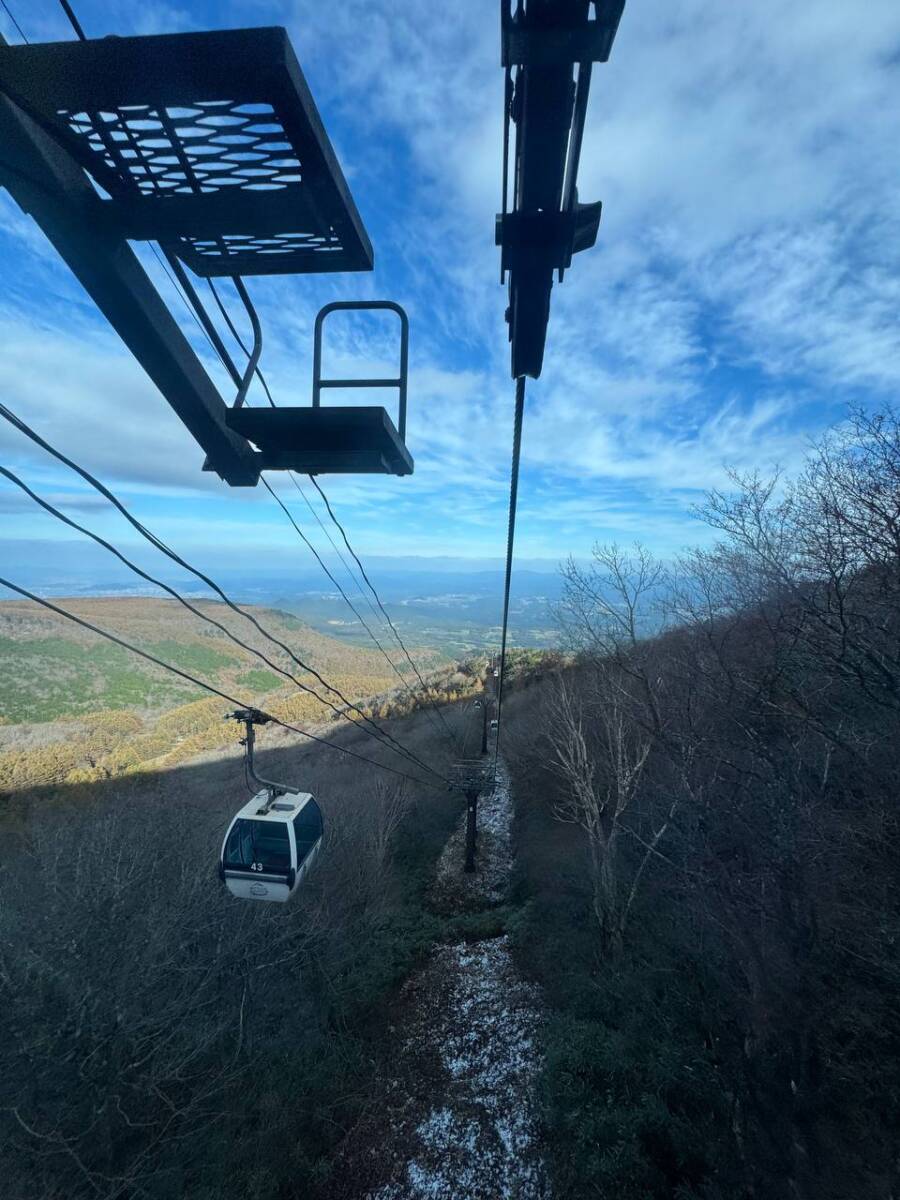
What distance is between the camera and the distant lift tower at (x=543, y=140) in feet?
4.25

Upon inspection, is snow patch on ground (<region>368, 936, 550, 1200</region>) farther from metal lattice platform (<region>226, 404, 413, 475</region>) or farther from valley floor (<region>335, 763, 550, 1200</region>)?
metal lattice platform (<region>226, 404, 413, 475</region>)

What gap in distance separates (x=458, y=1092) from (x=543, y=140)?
13826 mm

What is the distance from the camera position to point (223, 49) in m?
1.41

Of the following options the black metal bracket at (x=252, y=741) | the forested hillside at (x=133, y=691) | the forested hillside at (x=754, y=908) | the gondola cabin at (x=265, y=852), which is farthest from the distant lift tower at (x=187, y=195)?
the forested hillside at (x=133, y=691)

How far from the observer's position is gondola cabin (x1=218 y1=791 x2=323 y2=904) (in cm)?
777

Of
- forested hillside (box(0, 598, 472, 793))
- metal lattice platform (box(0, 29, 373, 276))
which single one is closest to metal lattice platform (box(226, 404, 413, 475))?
metal lattice platform (box(0, 29, 373, 276))

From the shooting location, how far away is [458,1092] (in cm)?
966

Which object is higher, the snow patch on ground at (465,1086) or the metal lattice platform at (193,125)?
the metal lattice platform at (193,125)

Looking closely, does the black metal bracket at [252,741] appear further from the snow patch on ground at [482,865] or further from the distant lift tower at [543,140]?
the snow patch on ground at [482,865]

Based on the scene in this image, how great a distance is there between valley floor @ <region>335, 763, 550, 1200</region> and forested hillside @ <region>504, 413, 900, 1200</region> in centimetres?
75

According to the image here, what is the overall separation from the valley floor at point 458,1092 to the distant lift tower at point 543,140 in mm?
12441

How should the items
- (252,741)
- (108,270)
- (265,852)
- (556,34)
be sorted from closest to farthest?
(556,34) < (108,270) < (252,741) < (265,852)

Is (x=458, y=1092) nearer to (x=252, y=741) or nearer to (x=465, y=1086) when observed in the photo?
(x=465, y=1086)

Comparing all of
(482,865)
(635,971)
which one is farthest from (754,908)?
(482,865)
